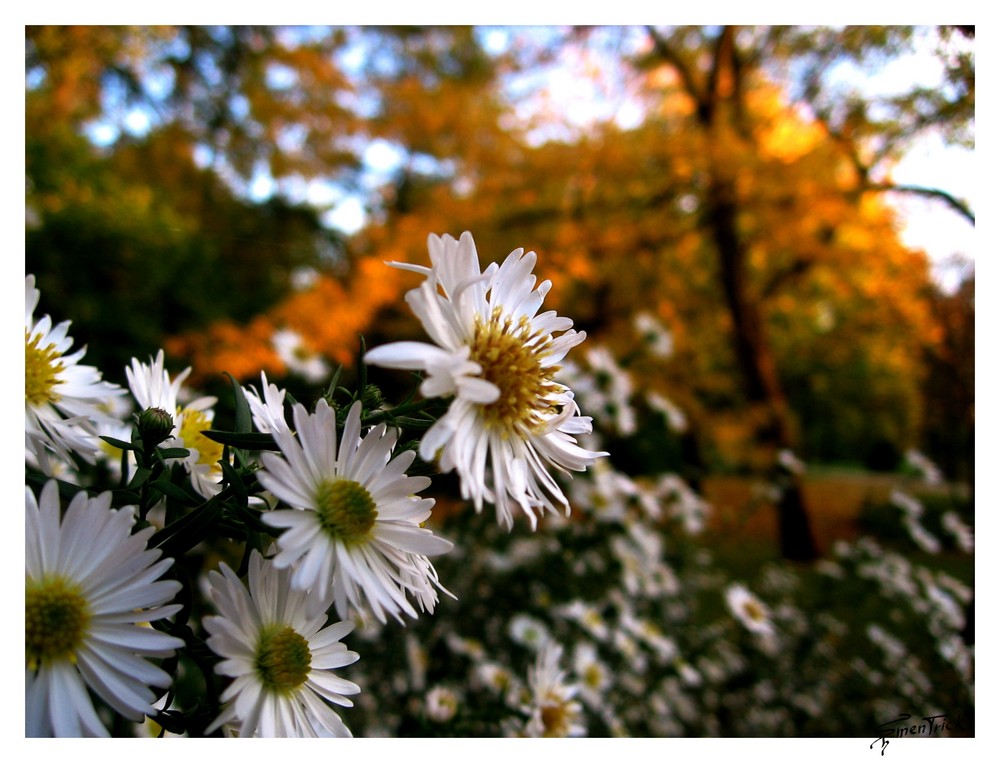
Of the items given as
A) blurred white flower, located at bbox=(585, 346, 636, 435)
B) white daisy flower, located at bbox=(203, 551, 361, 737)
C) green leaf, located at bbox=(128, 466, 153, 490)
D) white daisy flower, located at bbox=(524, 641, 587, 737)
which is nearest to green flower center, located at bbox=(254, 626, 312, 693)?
white daisy flower, located at bbox=(203, 551, 361, 737)

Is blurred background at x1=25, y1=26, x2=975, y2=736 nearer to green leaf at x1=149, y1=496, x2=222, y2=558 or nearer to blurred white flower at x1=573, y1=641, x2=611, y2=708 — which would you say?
blurred white flower at x1=573, y1=641, x2=611, y2=708

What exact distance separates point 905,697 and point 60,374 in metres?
1.62

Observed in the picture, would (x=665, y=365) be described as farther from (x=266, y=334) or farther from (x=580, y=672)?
(x=580, y=672)

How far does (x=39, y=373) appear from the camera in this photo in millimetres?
388

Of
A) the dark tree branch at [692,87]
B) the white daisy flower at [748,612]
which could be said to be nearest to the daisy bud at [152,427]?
the white daisy flower at [748,612]

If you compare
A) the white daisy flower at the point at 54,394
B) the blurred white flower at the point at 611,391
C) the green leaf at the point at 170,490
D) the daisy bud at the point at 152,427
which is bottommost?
the green leaf at the point at 170,490

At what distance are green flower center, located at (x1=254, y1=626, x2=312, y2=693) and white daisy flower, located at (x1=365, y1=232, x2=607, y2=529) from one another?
4.4 inches

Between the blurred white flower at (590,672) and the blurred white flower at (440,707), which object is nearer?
the blurred white flower at (440,707)

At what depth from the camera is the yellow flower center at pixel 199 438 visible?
0.39 meters

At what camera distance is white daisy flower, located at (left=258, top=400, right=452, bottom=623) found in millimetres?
273

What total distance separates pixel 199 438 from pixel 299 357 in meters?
1.65
